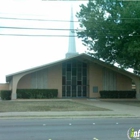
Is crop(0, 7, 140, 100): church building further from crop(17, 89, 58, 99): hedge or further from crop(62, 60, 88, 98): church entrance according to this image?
crop(17, 89, 58, 99): hedge

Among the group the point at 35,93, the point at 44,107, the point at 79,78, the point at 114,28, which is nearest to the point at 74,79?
the point at 79,78

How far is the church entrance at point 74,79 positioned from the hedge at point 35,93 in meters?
2.58

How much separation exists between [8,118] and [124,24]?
55.3 feet

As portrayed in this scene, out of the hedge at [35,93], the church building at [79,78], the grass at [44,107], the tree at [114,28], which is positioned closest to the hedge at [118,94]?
the church building at [79,78]

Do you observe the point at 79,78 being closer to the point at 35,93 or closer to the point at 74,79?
the point at 74,79

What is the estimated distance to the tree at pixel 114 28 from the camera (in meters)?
28.8

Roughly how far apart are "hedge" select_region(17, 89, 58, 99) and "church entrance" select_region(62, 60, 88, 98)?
2.58 meters

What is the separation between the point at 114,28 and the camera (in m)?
29.8

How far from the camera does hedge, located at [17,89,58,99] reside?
39281mm

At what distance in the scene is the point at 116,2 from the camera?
31469mm

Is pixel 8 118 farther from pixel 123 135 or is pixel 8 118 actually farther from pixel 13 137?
pixel 123 135

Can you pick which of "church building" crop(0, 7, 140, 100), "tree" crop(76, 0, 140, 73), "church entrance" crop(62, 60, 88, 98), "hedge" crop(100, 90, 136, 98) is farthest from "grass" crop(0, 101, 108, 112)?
"church entrance" crop(62, 60, 88, 98)

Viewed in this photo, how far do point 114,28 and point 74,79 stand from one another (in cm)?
1463

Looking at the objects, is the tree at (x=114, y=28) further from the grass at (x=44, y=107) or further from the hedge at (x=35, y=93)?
the hedge at (x=35, y=93)
